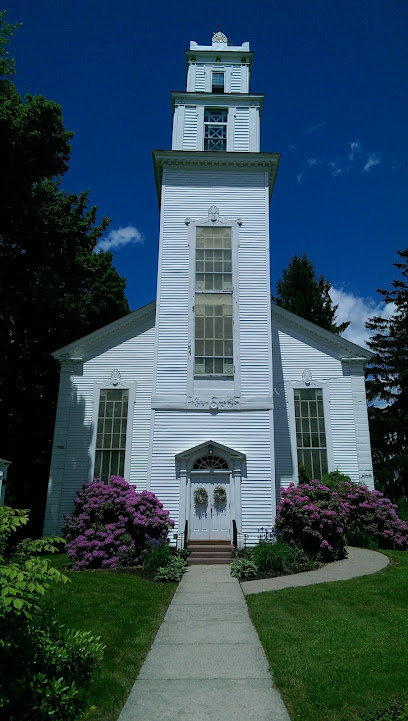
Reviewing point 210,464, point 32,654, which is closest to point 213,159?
point 210,464

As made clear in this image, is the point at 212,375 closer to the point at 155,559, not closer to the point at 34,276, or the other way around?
the point at 155,559

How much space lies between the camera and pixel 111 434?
16.8 m

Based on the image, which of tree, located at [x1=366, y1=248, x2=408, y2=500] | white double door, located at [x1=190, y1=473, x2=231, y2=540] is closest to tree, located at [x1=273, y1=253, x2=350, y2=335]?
tree, located at [x1=366, y1=248, x2=408, y2=500]

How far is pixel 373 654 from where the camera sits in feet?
19.8

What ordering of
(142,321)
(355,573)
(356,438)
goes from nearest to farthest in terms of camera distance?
(355,573), (356,438), (142,321)

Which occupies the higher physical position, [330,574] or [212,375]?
[212,375]

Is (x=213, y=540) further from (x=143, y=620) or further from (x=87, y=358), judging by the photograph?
(x=87, y=358)

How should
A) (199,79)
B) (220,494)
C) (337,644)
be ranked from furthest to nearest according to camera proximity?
(199,79)
(220,494)
(337,644)

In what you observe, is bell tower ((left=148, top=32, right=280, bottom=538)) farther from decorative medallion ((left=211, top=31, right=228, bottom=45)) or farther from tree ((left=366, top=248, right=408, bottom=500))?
tree ((left=366, top=248, right=408, bottom=500))

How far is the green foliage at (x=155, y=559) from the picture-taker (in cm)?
1172

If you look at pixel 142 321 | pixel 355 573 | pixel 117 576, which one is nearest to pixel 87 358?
pixel 142 321

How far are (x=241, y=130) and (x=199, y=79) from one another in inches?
131

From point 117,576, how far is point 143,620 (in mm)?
3669

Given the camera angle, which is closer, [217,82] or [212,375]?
[212,375]
